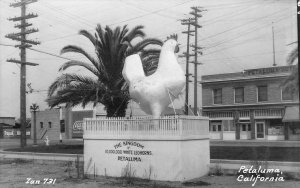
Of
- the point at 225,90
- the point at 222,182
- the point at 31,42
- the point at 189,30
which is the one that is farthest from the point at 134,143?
the point at 225,90

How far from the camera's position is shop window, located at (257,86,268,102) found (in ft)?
132

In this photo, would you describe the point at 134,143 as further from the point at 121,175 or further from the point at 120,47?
the point at 120,47

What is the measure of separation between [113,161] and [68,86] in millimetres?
5918

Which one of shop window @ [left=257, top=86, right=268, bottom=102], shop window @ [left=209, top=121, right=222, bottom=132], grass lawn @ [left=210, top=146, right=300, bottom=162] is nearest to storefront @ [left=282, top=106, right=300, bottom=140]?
shop window @ [left=257, top=86, right=268, bottom=102]

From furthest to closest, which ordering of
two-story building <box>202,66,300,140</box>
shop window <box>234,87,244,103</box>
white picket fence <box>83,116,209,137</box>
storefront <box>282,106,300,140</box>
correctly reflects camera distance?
shop window <box>234,87,244,103</box> → two-story building <box>202,66,300,140</box> → storefront <box>282,106,300,140</box> → white picket fence <box>83,116,209,137</box>

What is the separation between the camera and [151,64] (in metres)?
18.8

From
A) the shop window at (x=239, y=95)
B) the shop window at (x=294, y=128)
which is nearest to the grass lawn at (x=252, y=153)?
the shop window at (x=294, y=128)

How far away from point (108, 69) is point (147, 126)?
609 cm

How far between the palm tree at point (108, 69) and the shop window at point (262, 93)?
2363cm

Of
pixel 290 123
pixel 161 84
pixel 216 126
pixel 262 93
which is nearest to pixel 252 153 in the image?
pixel 161 84

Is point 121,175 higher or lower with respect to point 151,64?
lower

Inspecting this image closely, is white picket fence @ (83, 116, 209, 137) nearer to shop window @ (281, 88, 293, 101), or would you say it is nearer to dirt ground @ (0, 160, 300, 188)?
dirt ground @ (0, 160, 300, 188)

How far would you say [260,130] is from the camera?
135 feet

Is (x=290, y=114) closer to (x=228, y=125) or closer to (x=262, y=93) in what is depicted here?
(x=262, y=93)
